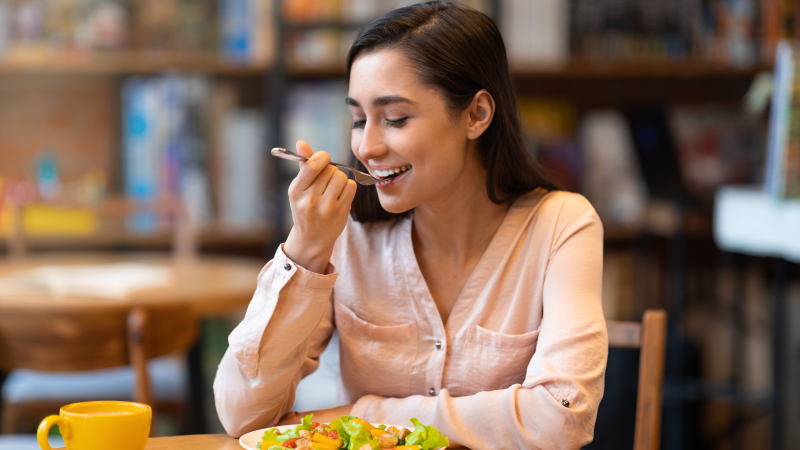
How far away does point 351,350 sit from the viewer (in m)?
1.09

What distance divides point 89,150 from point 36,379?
43.7 inches

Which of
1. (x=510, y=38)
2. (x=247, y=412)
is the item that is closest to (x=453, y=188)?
(x=247, y=412)

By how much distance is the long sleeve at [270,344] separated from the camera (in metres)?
0.89

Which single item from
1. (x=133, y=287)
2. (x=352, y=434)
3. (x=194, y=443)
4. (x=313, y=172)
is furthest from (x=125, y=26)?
(x=352, y=434)

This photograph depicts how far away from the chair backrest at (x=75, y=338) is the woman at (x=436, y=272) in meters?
0.49

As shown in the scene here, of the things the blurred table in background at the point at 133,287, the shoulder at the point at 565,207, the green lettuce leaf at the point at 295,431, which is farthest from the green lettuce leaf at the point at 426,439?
the blurred table in background at the point at 133,287

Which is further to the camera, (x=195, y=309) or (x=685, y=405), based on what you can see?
(x=685, y=405)

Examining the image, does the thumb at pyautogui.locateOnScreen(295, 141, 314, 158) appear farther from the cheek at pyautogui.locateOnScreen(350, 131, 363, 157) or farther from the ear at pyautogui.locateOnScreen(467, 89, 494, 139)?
the ear at pyautogui.locateOnScreen(467, 89, 494, 139)

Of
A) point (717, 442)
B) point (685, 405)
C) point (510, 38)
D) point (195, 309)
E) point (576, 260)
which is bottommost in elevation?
point (717, 442)

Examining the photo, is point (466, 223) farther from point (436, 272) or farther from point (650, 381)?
point (650, 381)

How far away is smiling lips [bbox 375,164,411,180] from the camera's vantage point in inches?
40.5

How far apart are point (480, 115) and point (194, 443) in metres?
0.58

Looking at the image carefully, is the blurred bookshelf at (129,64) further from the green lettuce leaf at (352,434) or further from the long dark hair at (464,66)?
the green lettuce leaf at (352,434)

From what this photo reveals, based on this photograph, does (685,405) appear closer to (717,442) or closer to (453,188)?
(717,442)
